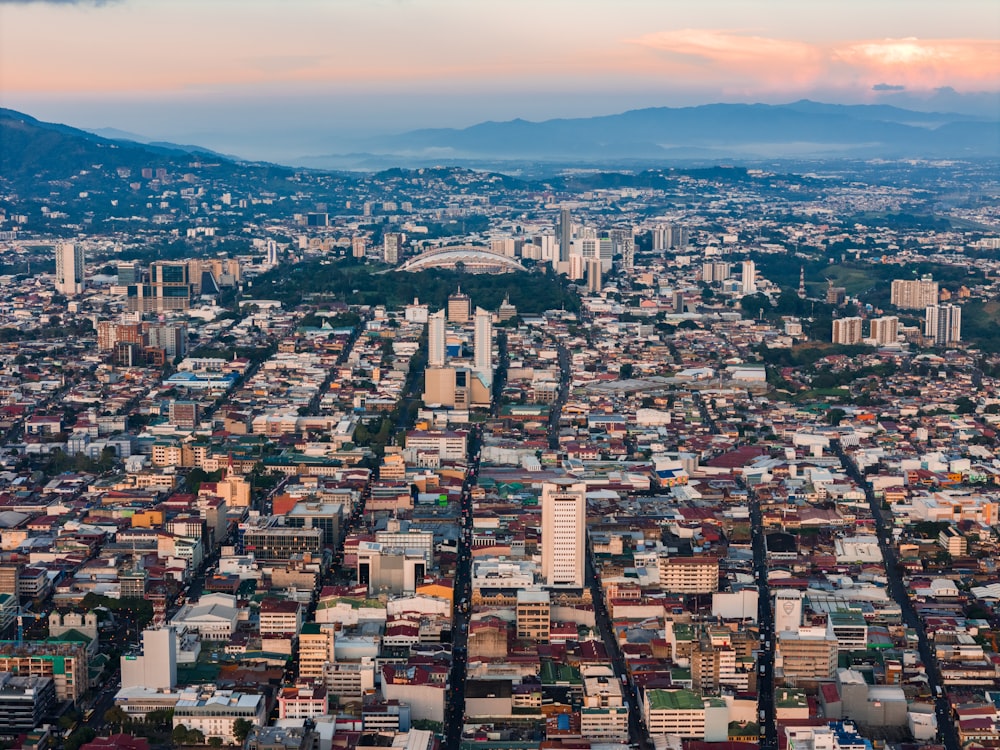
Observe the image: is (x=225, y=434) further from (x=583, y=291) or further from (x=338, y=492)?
(x=583, y=291)

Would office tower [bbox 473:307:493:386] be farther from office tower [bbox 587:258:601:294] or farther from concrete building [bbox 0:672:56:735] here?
concrete building [bbox 0:672:56:735]

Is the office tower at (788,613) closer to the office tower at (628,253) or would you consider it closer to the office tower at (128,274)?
the office tower at (128,274)

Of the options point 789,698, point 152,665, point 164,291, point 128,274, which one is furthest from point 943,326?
point 152,665

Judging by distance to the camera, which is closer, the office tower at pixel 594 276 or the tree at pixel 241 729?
the tree at pixel 241 729

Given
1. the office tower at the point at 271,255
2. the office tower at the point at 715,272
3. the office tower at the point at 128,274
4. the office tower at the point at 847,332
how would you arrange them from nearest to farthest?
the office tower at the point at 847,332
the office tower at the point at 128,274
the office tower at the point at 715,272
the office tower at the point at 271,255

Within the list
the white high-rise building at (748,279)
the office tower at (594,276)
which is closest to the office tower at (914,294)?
the white high-rise building at (748,279)

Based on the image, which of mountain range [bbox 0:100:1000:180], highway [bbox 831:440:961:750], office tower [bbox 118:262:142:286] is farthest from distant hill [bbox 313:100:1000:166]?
highway [bbox 831:440:961:750]
